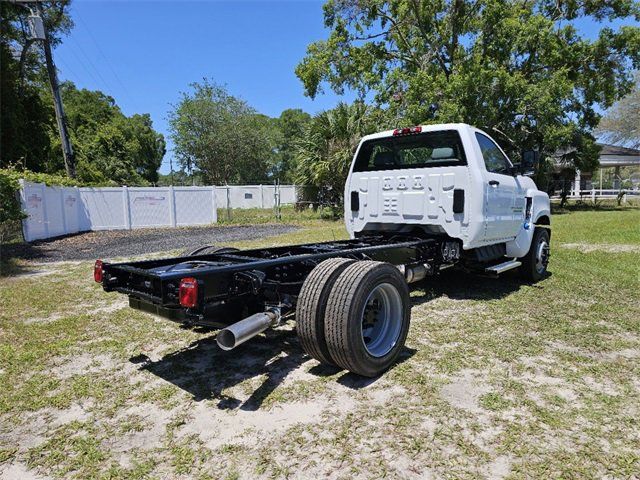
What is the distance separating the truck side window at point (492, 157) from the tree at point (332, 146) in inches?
541

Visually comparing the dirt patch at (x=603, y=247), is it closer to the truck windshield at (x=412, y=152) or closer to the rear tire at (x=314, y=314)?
the truck windshield at (x=412, y=152)

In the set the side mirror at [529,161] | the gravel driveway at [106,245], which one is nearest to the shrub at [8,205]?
the gravel driveway at [106,245]

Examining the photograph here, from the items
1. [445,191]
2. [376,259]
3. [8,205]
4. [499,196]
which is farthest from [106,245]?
[499,196]

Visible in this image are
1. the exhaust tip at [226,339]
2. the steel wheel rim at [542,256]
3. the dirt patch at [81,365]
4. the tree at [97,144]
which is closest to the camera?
the exhaust tip at [226,339]

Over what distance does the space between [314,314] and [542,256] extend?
17.6 feet

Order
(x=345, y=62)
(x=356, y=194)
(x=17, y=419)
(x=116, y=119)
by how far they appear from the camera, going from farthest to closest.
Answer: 1. (x=116, y=119)
2. (x=345, y=62)
3. (x=356, y=194)
4. (x=17, y=419)

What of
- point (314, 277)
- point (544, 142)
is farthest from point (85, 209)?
point (544, 142)

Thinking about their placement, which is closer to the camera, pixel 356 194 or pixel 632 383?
pixel 632 383

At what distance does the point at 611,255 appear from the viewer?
9.29 meters

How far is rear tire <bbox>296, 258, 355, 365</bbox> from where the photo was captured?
3445mm

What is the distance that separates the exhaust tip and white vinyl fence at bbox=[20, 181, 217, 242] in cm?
1435

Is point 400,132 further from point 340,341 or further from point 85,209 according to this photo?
point 85,209

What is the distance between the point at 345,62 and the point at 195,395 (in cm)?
2319

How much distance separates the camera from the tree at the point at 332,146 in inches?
816
